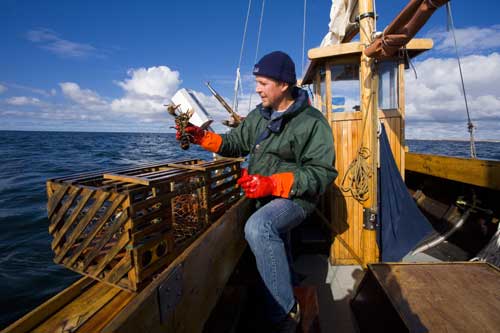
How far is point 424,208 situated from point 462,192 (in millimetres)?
Answer: 865

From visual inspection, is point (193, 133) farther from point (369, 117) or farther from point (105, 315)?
point (369, 117)

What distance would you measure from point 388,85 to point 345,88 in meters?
0.75

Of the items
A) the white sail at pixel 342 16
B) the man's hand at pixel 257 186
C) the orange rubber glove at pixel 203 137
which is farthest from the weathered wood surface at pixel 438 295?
the white sail at pixel 342 16

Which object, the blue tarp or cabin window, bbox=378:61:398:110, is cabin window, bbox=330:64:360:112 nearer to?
cabin window, bbox=378:61:398:110

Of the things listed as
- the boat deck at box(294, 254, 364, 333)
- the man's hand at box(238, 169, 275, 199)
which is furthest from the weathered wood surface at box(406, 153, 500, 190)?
the man's hand at box(238, 169, 275, 199)

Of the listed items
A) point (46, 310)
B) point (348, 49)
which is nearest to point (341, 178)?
point (348, 49)

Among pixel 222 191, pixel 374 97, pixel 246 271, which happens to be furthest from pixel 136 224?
pixel 374 97

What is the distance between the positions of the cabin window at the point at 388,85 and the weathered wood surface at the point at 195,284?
3.43m

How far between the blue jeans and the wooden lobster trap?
21.7 inches

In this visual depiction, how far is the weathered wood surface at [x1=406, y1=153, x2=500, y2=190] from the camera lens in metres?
3.72

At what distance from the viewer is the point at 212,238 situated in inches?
77.4

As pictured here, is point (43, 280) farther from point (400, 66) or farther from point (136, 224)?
point (400, 66)

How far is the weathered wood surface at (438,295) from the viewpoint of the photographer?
195 centimetres

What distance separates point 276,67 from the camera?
230 cm
